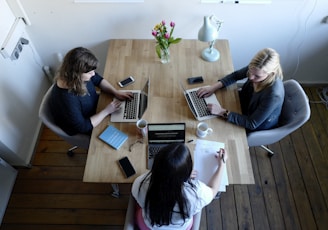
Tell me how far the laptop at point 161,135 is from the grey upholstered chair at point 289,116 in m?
0.51

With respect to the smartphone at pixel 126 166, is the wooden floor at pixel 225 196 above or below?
below

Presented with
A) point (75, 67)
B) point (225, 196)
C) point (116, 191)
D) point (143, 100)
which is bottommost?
point (225, 196)

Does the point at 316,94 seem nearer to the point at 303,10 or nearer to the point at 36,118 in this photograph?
the point at 303,10

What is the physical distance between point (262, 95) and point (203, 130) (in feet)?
1.46

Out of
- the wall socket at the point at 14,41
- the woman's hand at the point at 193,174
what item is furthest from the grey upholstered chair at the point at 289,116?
the wall socket at the point at 14,41

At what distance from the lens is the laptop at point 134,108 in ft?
6.06

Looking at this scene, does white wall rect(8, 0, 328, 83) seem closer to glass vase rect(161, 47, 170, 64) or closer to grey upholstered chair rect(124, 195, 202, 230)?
glass vase rect(161, 47, 170, 64)

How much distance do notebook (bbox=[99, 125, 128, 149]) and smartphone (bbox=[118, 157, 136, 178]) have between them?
0.10 metres

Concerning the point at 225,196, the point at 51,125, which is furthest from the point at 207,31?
the point at 225,196

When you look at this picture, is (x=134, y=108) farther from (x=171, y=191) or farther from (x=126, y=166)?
(x=171, y=191)

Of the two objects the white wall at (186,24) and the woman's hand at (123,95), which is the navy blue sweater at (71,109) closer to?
the woman's hand at (123,95)

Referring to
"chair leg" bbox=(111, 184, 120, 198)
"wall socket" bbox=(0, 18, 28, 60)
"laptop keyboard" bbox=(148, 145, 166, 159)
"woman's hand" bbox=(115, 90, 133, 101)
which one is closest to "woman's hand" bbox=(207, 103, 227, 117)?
"laptop keyboard" bbox=(148, 145, 166, 159)

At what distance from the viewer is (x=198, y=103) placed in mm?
1896

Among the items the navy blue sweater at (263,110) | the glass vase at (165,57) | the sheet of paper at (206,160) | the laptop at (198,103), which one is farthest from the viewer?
the glass vase at (165,57)
